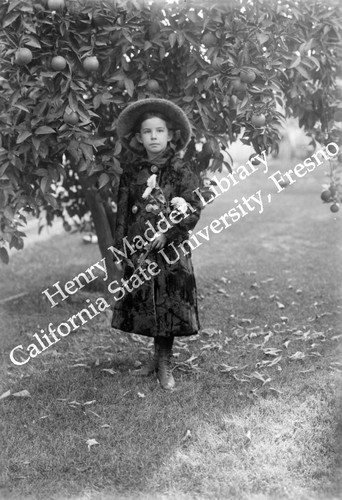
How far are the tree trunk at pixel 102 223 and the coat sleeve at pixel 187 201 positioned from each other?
5.31 ft

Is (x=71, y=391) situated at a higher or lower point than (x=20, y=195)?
lower

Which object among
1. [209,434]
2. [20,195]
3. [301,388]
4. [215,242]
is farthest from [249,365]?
[215,242]

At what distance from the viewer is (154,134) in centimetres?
346

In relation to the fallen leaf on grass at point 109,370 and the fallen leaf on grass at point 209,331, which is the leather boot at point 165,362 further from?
the fallen leaf on grass at point 209,331

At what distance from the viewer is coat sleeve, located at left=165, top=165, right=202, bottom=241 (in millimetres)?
3439

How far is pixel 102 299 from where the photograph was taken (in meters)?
5.40

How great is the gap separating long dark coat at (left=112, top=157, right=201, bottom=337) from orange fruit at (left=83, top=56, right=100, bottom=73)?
59cm

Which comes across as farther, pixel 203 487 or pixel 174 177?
pixel 174 177

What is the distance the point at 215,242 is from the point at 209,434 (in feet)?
16.9

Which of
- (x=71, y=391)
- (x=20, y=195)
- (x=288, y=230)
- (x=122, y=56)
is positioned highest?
(x=122, y=56)

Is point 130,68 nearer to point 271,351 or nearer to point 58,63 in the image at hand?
point 58,63

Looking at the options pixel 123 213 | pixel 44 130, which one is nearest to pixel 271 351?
pixel 123 213

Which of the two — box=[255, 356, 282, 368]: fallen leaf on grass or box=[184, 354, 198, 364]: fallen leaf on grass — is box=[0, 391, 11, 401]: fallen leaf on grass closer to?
box=[184, 354, 198, 364]: fallen leaf on grass

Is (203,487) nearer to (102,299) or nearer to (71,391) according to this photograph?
(71,391)
